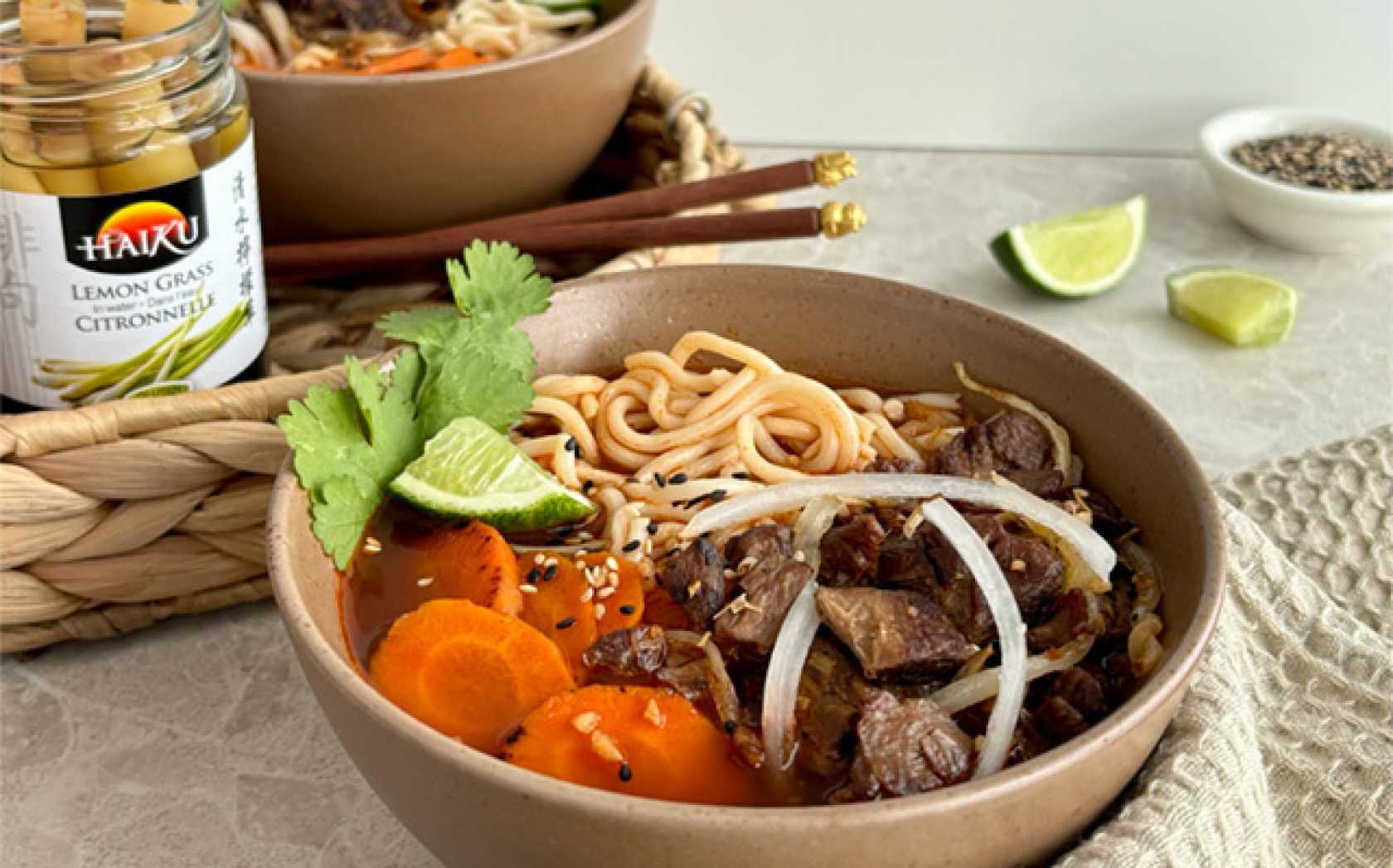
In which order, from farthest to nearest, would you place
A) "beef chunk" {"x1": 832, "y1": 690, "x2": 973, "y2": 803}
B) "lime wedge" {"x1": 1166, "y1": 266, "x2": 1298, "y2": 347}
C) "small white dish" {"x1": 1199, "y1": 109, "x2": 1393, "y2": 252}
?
1. "small white dish" {"x1": 1199, "y1": 109, "x2": 1393, "y2": 252}
2. "lime wedge" {"x1": 1166, "y1": 266, "x2": 1298, "y2": 347}
3. "beef chunk" {"x1": 832, "y1": 690, "x2": 973, "y2": 803}

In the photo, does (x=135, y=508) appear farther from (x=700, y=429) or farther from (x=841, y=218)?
(x=841, y=218)

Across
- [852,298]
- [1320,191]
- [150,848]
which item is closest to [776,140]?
[1320,191]

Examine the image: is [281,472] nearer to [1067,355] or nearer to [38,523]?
[38,523]

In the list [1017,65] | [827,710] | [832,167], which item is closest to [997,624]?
[827,710]

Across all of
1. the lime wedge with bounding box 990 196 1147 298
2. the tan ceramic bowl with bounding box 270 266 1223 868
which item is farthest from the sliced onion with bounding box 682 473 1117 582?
the lime wedge with bounding box 990 196 1147 298

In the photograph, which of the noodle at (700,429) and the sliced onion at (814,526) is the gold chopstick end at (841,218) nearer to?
the noodle at (700,429)

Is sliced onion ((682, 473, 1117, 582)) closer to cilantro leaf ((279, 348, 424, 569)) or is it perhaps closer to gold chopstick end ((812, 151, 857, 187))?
cilantro leaf ((279, 348, 424, 569))

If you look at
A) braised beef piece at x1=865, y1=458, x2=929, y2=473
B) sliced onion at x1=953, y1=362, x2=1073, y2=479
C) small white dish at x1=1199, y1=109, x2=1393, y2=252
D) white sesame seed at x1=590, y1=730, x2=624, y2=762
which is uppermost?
sliced onion at x1=953, y1=362, x2=1073, y2=479
